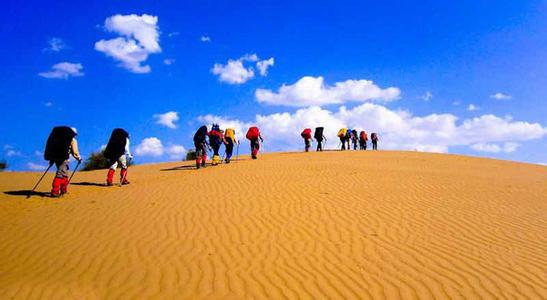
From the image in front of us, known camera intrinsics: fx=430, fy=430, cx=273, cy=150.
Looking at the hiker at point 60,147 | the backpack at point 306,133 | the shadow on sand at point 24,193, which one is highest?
the backpack at point 306,133

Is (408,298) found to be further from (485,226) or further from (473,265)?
(485,226)

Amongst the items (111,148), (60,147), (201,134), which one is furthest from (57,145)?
(201,134)

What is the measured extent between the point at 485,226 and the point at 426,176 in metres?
6.91

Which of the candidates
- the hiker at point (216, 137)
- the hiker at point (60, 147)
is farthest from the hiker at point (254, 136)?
the hiker at point (60, 147)

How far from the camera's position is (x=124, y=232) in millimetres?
7453

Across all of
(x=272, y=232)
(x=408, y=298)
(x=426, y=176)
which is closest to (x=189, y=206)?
(x=272, y=232)

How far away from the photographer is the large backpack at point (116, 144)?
12312mm

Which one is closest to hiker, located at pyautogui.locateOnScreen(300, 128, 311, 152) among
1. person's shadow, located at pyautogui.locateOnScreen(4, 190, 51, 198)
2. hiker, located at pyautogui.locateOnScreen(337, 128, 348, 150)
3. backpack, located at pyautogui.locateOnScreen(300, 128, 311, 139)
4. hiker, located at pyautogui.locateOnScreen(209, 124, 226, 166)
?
backpack, located at pyautogui.locateOnScreen(300, 128, 311, 139)

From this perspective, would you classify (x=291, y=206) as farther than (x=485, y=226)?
Yes

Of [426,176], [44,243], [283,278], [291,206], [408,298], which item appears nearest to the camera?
[408,298]

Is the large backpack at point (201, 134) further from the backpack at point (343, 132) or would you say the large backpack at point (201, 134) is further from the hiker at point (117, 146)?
the backpack at point (343, 132)

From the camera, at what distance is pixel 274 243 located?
6758 millimetres

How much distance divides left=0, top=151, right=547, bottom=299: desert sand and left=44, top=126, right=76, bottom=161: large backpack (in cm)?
110

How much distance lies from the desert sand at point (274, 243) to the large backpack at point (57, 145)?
3.62ft
